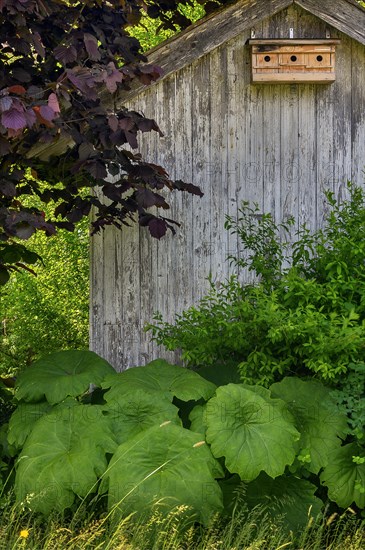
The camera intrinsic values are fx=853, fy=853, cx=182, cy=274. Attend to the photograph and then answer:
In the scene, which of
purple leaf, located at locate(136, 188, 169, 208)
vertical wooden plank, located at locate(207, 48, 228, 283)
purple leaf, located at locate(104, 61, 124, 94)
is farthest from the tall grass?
purple leaf, located at locate(104, 61, 124, 94)

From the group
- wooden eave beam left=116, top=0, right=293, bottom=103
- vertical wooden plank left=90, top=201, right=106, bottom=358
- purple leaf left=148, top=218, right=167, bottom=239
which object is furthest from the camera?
vertical wooden plank left=90, top=201, right=106, bottom=358

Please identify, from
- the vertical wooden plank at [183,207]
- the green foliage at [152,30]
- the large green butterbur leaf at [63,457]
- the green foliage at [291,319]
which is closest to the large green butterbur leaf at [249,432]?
the green foliage at [291,319]

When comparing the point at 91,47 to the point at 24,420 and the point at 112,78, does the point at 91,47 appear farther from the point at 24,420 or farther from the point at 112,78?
the point at 24,420

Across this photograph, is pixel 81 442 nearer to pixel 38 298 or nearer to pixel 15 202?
pixel 15 202

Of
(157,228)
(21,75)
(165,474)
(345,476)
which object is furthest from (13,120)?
(345,476)

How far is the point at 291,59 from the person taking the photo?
641 centimetres

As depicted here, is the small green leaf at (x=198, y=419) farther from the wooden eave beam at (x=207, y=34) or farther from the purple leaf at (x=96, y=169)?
the wooden eave beam at (x=207, y=34)

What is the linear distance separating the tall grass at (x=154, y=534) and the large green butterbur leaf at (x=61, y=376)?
734 millimetres

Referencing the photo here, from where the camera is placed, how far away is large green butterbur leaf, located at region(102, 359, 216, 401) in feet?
17.3

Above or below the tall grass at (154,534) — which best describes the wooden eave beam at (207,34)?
above

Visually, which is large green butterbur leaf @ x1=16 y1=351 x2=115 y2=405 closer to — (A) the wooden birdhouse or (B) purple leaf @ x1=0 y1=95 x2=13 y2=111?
(B) purple leaf @ x1=0 y1=95 x2=13 y2=111

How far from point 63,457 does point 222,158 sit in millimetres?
2706

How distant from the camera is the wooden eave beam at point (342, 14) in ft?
20.9

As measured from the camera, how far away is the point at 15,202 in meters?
6.03
